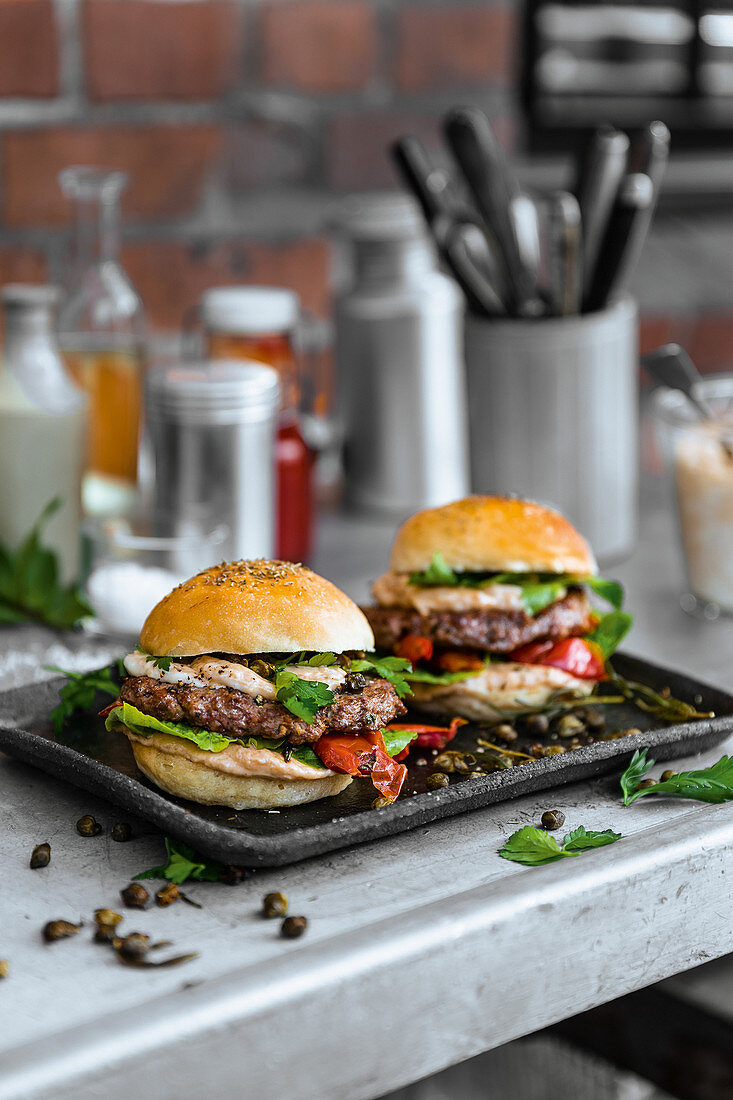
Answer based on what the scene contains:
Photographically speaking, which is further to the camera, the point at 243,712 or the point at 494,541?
the point at 494,541

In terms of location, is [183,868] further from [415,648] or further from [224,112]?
[224,112]

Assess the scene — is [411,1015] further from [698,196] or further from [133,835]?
[698,196]

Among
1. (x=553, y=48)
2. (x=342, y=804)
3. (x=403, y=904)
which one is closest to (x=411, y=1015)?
(x=403, y=904)

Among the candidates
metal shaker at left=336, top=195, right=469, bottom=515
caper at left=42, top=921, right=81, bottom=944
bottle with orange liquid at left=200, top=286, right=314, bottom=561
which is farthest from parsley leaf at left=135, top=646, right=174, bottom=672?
metal shaker at left=336, top=195, right=469, bottom=515

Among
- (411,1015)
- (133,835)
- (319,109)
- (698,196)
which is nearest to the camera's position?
(411,1015)

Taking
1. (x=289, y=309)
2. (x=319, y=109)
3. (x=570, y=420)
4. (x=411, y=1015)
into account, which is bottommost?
(x=411, y=1015)

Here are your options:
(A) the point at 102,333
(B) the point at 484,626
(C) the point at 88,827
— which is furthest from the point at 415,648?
(A) the point at 102,333
